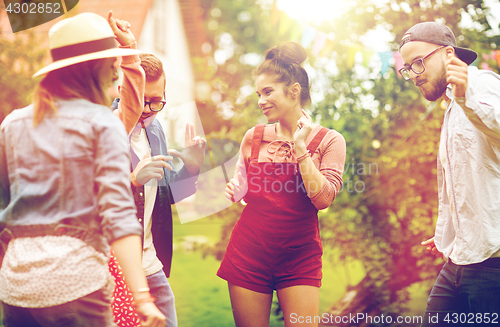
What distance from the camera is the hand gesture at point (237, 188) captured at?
2432 millimetres

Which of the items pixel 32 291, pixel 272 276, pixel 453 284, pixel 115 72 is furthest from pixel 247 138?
pixel 32 291

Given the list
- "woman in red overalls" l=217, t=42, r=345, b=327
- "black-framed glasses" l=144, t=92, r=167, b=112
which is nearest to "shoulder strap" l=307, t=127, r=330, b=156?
"woman in red overalls" l=217, t=42, r=345, b=327

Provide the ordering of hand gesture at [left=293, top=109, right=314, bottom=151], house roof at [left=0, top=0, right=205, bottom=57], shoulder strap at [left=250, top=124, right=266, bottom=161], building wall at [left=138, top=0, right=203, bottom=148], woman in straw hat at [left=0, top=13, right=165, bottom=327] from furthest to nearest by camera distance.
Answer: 1. building wall at [left=138, top=0, right=203, bottom=148]
2. house roof at [left=0, top=0, right=205, bottom=57]
3. shoulder strap at [left=250, top=124, right=266, bottom=161]
4. hand gesture at [left=293, top=109, right=314, bottom=151]
5. woman in straw hat at [left=0, top=13, right=165, bottom=327]

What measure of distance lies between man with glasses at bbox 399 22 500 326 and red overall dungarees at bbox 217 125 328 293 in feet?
2.13

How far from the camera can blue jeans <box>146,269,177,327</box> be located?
2260mm

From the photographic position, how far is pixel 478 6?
4055 mm

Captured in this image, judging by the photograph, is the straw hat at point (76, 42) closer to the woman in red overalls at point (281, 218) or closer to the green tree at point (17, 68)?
the woman in red overalls at point (281, 218)

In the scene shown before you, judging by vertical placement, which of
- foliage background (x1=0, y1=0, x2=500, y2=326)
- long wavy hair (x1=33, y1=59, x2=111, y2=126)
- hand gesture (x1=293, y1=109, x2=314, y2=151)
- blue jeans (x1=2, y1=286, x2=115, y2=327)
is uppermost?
long wavy hair (x1=33, y1=59, x2=111, y2=126)

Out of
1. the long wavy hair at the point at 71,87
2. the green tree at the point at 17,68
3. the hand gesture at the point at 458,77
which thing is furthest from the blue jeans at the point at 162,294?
the green tree at the point at 17,68

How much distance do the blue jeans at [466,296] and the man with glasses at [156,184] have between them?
1451 millimetres

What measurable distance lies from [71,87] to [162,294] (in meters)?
1.31

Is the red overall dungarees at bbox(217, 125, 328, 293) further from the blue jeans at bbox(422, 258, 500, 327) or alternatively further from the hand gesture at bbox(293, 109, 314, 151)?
the blue jeans at bbox(422, 258, 500, 327)

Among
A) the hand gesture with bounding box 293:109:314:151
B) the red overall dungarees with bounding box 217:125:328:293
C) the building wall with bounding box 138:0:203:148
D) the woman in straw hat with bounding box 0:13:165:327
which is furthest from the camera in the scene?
Answer: the building wall with bounding box 138:0:203:148

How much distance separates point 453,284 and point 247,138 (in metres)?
→ 1.39
